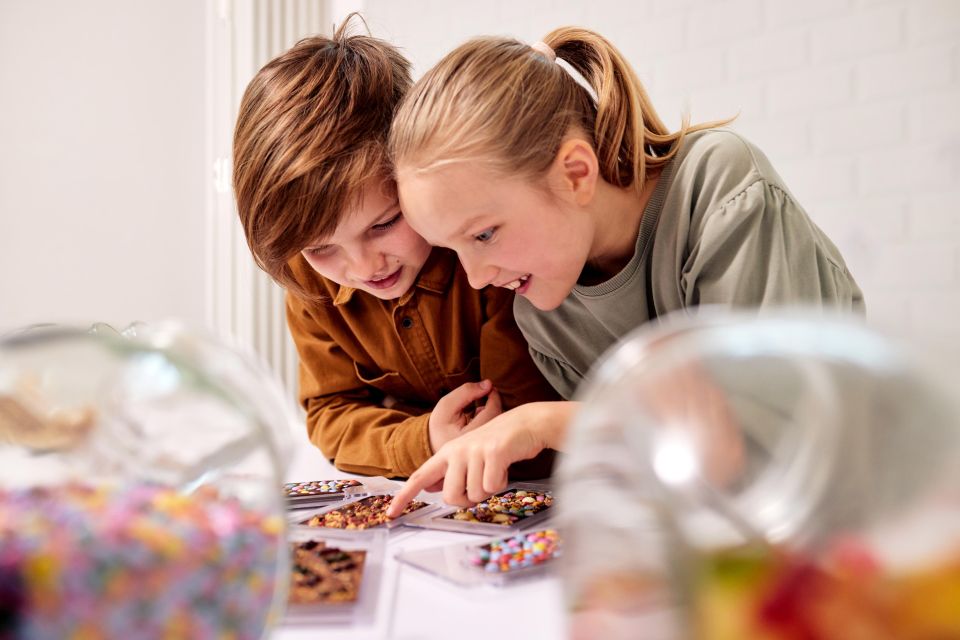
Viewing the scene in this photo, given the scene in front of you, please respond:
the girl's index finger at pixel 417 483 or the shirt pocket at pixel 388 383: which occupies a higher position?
the girl's index finger at pixel 417 483

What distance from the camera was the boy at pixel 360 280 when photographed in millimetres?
1052

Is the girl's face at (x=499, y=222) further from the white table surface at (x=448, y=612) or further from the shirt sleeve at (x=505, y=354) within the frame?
the white table surface at (x=448, y=612)

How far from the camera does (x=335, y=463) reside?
48.1 inches

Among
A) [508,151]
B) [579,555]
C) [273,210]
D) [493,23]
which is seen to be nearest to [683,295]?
[508,151]

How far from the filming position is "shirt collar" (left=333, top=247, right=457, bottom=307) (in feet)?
4.16

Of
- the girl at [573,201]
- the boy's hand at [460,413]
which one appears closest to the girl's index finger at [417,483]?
the girl at [573,201]

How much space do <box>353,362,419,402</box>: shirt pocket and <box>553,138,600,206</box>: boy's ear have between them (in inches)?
19.6

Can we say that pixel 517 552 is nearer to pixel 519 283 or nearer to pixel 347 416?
pixel 519 283

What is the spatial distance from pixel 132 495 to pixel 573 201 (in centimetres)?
70

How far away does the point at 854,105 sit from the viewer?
1.93 meters

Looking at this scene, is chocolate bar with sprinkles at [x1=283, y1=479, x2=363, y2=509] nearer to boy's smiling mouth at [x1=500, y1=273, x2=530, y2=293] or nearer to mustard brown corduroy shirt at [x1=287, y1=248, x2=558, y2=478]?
mustard brown corduroy shirt at [x1=287, y1=248, x2=558, y2=478]

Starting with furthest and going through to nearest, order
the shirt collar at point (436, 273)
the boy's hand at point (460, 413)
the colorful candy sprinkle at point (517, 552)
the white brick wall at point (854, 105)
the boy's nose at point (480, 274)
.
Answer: the white brick wall at point (854, 105) < the shirt collar at point (436, 273) < the boy's hand at point (460, 413) < the boy's nose at point (480, 274) < the colorful candy sprinkle at point (517, 552)

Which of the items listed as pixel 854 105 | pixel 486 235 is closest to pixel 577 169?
pixel 486 235

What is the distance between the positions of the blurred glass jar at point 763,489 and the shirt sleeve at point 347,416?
0.75m
